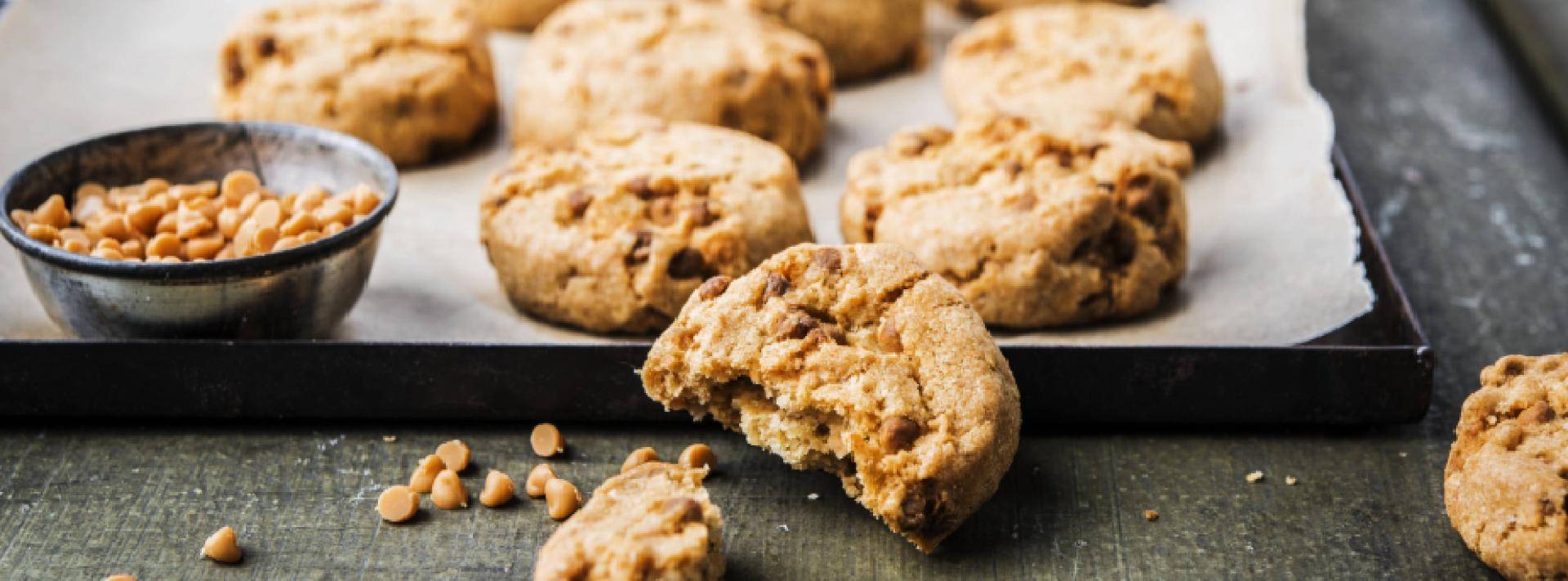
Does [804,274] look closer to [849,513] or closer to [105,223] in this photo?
[849,513]

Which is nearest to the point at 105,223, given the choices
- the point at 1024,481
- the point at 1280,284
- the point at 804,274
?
the point at 804,274

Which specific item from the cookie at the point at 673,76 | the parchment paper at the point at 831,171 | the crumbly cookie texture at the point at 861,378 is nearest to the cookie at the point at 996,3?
the parchment paper at the point at 831,171

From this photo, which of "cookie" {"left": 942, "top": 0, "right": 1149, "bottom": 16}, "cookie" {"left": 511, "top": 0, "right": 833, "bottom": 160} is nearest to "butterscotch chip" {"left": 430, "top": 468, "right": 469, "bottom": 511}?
"cookie" {"left": 511, "top": 0, "right": 833, "bottom": 160}

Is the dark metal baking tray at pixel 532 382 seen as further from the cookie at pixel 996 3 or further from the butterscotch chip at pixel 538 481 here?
the cookie at pixel 996 3

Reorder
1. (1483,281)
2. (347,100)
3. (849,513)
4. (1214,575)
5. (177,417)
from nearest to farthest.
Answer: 1. (1214,575)
2. (849,513)
3. (177,417)
4. (1483,281)
5. (347,100)

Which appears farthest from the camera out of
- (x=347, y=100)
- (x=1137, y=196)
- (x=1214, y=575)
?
(x=347, y=100)

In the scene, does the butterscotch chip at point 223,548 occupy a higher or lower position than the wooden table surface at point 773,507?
higher
